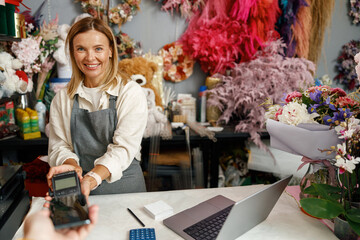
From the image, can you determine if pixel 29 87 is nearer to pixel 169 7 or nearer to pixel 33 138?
pixel 33 138

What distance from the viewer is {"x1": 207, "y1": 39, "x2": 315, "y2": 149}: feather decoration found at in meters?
2.31

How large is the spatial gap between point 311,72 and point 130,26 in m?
1.61

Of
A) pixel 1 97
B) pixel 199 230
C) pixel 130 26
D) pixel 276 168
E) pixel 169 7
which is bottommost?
pixel 276 168

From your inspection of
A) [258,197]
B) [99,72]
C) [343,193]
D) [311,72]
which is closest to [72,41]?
[99,72]

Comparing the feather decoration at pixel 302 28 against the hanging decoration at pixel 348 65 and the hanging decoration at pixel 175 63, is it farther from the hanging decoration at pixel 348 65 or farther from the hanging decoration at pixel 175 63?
the hanging decoration at pixel 175 63

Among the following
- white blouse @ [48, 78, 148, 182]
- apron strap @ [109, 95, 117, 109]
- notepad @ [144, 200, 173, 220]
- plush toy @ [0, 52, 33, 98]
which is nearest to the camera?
notepad @ [144, 200, 173, 220]

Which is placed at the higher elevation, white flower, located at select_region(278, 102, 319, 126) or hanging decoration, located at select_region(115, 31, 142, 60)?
hanging decoration, located at select_region(115, 31, 142, 60)

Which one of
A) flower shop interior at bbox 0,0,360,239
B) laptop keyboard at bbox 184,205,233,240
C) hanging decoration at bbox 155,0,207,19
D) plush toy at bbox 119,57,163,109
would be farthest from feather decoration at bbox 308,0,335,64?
laptop keyboard at bbox 184,205,233,240

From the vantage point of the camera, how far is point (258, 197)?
92 cm

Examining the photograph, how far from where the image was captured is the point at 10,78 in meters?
2.03

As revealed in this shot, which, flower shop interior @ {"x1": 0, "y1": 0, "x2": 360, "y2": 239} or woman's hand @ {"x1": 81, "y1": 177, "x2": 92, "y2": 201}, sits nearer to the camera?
woman's hand @ {"x1": 81, "y1": 177, "x2": 92, "y2": 201}

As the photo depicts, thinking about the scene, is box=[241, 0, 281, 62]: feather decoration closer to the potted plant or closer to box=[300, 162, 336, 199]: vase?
box=[300, 162, 336, 199]: vase

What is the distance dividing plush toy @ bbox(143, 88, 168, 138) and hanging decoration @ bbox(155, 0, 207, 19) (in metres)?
0.75

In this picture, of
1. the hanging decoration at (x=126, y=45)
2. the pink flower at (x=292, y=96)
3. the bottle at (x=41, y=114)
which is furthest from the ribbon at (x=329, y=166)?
Answer: the bottle at (x=41, y=114)
